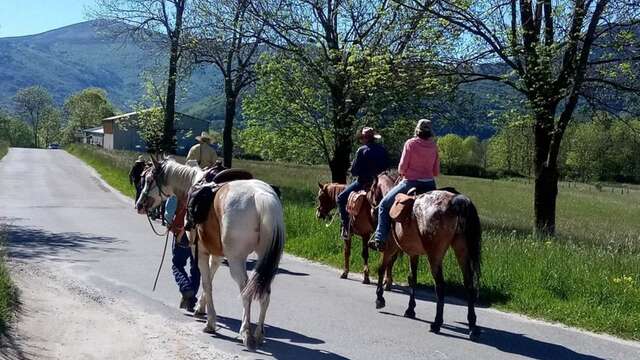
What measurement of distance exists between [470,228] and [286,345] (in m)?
2.52

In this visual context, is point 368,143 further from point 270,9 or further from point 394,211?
point 270,9

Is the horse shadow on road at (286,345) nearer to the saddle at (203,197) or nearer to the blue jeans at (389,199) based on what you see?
the saddle at (203,197)

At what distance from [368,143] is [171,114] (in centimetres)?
2377

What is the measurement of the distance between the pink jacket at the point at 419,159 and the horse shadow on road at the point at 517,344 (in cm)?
200

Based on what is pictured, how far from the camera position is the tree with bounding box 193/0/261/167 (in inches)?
974

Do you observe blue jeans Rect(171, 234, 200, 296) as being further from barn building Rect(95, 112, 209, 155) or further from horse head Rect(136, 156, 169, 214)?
barn building Rect(95, 112, 209, 155)

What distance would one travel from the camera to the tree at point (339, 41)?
20.9 meters

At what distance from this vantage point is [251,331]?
7.18m

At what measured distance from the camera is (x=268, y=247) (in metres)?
6.82

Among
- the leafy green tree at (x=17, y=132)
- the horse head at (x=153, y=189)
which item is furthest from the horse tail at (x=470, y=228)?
the leafy green tree at (x=17, y=132)

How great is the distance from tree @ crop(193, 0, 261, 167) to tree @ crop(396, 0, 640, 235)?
804cm

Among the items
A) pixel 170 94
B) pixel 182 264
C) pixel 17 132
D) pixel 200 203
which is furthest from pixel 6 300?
pixel 17 132

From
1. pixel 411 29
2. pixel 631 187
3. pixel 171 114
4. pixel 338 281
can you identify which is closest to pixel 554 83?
pixel 411 29

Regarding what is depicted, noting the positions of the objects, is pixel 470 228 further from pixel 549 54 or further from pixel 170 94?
pixel 170 94
